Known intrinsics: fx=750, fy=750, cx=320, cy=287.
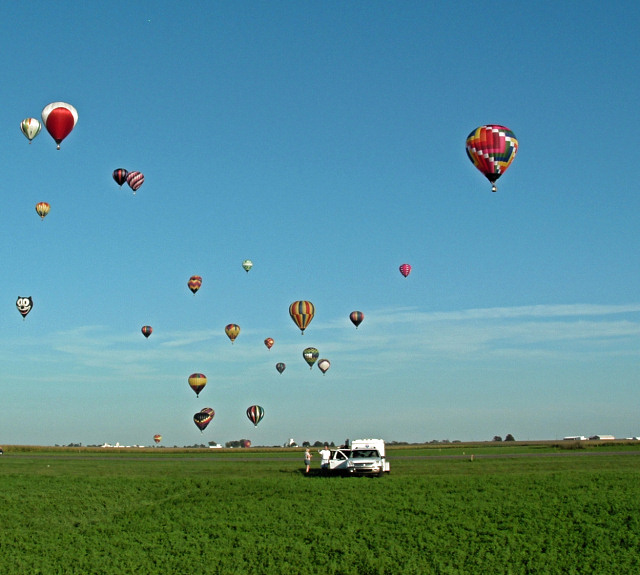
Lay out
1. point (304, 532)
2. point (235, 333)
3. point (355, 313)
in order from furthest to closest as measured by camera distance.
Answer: point (235, 333) < point (355, 313) < point (304, 532)

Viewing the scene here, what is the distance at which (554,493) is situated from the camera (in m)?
38.4

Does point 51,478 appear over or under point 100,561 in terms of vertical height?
over

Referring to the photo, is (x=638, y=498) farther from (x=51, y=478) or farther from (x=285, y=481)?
(x=51, y=478)

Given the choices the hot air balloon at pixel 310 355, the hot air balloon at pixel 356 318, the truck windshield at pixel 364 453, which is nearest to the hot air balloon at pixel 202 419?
the hot air balloon at pixel 310 355

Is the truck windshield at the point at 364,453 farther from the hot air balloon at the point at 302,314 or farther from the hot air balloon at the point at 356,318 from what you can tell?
the hot air balloon at the point at 356,318

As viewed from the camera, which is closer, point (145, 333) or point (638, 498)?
point (638, 498)

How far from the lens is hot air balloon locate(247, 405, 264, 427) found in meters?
105

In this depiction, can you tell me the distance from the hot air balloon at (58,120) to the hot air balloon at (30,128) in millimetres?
8876

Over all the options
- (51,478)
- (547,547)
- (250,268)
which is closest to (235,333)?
(250,268)

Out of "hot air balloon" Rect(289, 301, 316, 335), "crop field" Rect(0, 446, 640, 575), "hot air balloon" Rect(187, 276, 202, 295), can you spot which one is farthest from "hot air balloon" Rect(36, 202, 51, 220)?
"crop field" Rect(0, 446, 640, 575)

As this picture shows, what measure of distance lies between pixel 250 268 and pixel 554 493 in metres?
79.8

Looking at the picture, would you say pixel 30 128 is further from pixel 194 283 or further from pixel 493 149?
pixel 493 149

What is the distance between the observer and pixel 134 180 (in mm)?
84812

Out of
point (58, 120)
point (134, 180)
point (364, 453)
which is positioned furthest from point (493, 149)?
point (134, 180)
